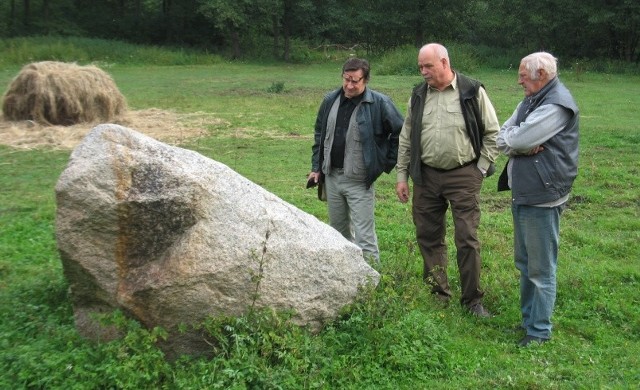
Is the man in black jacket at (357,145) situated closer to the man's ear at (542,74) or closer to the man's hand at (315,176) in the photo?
the man's hand at (315,176)

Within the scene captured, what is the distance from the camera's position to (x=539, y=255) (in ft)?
17.3

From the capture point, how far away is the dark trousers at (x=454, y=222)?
225 inches

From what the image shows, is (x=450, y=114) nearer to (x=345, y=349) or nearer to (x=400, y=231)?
(x=345, y=349)

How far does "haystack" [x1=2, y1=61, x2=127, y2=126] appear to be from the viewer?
14906 millimetres

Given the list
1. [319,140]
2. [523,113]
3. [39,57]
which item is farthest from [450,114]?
[39,57]

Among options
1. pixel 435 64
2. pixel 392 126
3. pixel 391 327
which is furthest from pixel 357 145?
pixel 391 327

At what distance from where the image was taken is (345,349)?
196 inches

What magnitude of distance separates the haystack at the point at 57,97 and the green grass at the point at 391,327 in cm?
426

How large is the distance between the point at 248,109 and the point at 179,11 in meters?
33.8

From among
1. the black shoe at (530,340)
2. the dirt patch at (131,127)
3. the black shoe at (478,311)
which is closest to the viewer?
the black shoe at (530,340)

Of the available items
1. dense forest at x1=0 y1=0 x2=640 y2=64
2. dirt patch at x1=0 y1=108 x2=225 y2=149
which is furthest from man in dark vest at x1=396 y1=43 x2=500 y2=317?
dense forest at x1=0 y1=0 x2=640 y2=64

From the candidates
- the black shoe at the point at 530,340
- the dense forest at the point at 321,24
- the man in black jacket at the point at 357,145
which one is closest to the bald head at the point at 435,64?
the man in black jacket at the point at 357,145

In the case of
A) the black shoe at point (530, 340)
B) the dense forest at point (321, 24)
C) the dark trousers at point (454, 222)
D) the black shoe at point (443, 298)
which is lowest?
the black shoe at point (530, 340)

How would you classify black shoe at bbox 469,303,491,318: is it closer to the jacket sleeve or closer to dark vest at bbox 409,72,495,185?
dark vest at bbox 409,72,495,185
